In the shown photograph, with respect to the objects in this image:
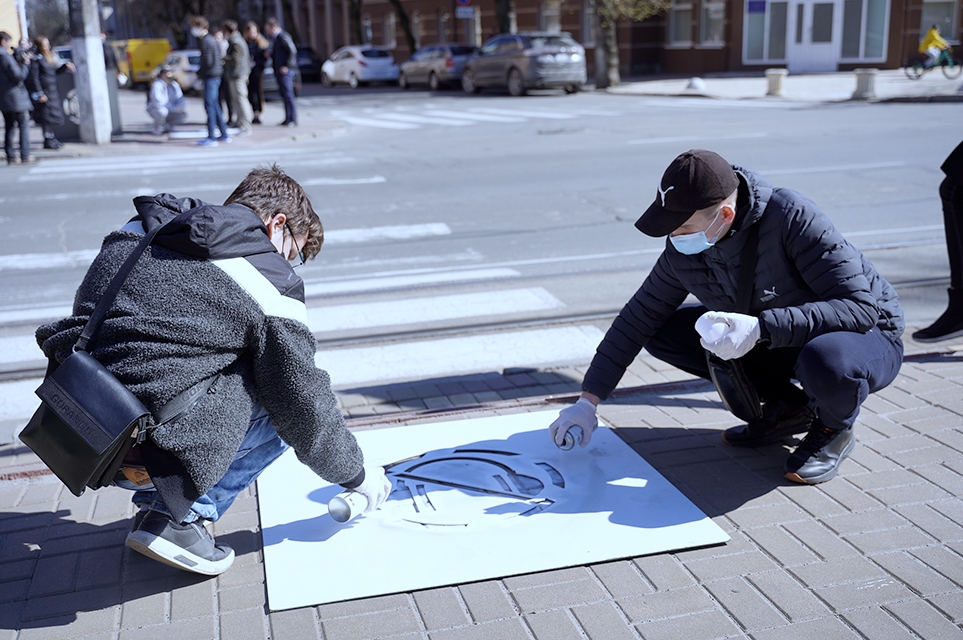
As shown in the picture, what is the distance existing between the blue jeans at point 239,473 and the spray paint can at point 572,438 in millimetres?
1135

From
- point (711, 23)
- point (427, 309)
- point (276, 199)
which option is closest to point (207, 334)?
point (276, 199)

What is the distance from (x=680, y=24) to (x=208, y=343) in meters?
32.7

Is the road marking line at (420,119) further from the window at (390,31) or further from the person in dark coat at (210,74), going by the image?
the window at (390,31)

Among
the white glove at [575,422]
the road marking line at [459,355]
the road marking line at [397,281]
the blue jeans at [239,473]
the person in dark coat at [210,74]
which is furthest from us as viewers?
the person in dark coat at [210,74]

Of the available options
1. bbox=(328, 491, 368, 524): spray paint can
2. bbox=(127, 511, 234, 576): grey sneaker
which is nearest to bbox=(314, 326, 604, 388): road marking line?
bbox=(328, 491, 368, 524): spray paint can

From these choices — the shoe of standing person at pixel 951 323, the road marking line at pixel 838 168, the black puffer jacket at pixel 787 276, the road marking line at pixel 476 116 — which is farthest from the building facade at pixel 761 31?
the black puffer jacket at pixel 787 276

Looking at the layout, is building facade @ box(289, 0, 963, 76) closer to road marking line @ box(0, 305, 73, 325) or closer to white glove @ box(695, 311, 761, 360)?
road marking line @ box(0, 305, 73, 325)

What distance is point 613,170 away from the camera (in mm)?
11094

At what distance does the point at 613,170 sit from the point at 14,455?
27.3 feet

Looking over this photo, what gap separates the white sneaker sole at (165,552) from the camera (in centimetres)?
285

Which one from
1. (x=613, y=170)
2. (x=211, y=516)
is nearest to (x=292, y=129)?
(x=613, y=170)

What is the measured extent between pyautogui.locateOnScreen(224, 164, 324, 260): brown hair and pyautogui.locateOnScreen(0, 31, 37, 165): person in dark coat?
464 inches

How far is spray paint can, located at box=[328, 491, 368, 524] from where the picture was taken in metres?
3.20

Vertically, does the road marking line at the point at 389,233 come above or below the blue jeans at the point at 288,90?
below
